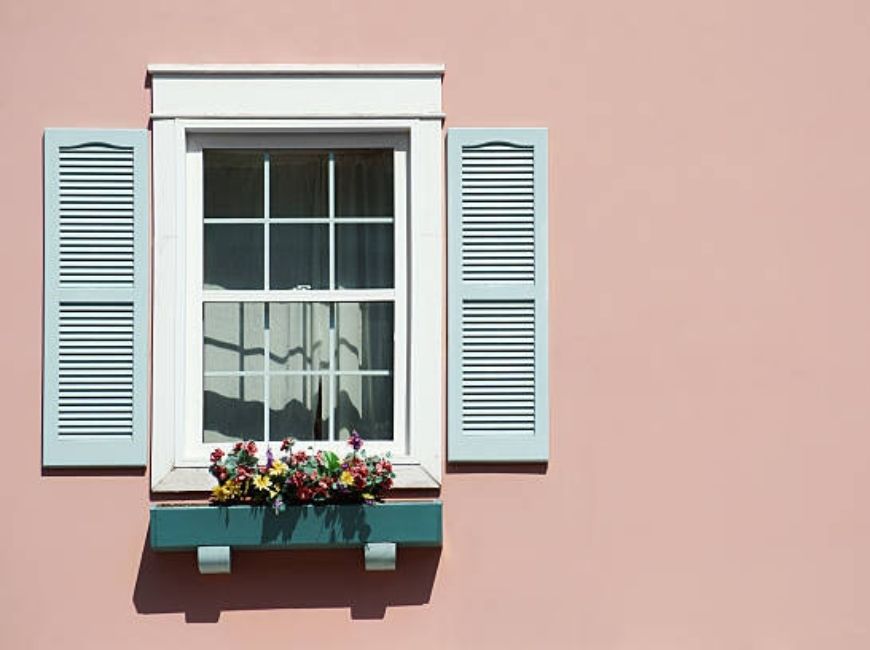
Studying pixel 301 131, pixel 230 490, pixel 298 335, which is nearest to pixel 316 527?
pixel 230 490

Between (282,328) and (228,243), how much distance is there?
1.30 feet

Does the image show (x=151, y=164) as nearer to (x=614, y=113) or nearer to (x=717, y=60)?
(x=614, y=113)

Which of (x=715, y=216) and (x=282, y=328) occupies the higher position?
(x=715, y=216)

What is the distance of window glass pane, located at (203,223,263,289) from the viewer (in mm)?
6234

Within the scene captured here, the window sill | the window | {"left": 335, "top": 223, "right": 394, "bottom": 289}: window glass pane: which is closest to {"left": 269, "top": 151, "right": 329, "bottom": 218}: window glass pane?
the window

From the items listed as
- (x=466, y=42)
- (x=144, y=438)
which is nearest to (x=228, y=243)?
(x=144, y=438)

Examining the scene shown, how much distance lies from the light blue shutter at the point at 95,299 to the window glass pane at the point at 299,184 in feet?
1.71

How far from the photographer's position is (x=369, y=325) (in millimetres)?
6242

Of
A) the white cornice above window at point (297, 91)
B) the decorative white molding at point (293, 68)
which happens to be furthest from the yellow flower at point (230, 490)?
the decorative white molding at point (293, 68)

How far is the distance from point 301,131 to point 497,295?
0.99 m

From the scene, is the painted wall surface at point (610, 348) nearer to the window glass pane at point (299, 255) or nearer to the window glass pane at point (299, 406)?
the window glass pane at point (299, 406)

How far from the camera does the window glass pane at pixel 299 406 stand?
6223 mm

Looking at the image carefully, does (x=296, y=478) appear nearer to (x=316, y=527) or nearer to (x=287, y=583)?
(x=316, y=527)

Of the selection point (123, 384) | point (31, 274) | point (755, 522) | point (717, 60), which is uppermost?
point (717, 60)
